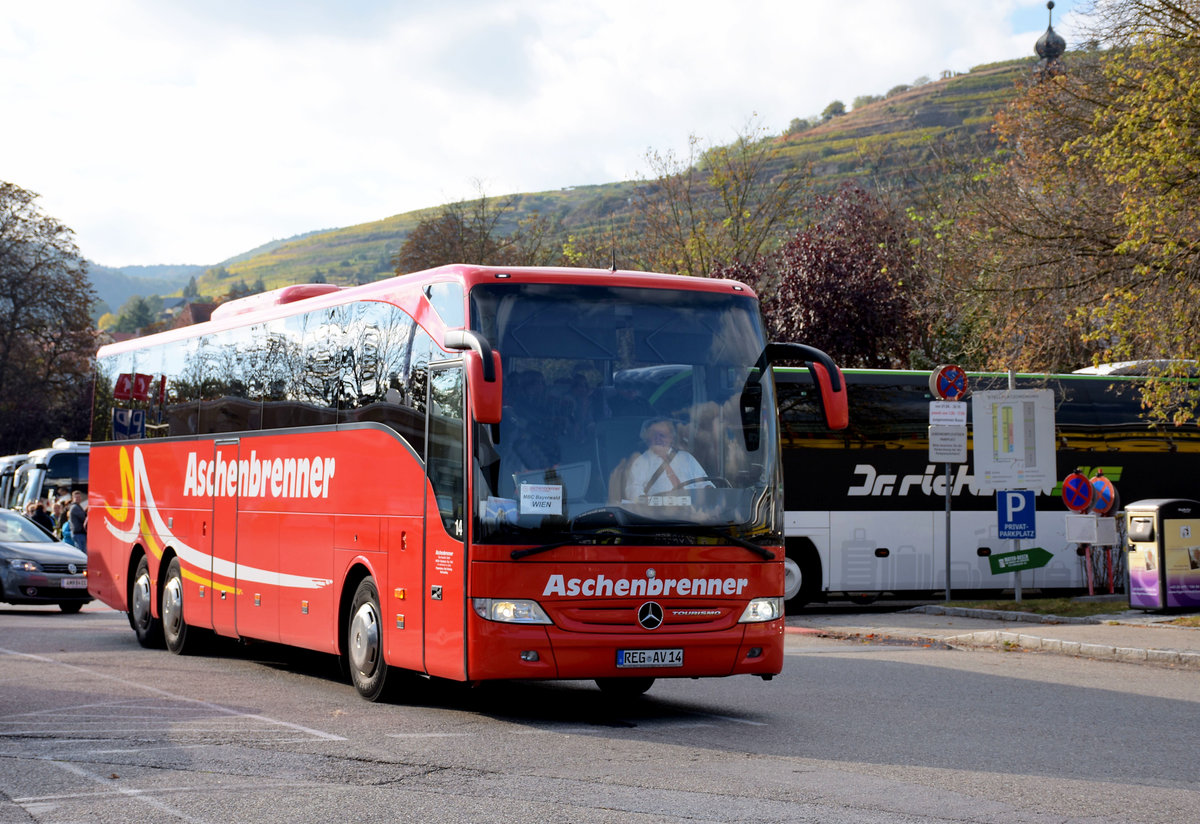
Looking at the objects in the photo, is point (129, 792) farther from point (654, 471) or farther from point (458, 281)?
point (458, 281)

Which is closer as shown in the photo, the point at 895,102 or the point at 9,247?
the point at 9,247

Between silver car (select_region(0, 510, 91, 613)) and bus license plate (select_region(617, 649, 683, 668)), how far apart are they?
48.6 ft

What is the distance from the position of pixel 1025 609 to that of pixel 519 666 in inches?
488

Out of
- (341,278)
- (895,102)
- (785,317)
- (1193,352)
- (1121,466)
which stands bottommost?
(1121,466)

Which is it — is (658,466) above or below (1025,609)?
above

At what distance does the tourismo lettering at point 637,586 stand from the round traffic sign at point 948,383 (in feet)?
38.5

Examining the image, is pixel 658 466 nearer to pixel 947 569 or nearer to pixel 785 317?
pixel 947 569

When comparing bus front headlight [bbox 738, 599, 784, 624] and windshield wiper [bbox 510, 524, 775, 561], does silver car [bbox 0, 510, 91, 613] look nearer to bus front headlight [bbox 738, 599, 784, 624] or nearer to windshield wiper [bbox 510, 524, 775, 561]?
windshield wiper [bbox 510, 524, 775, 561]

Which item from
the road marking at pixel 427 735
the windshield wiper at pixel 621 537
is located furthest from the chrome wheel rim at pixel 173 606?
the windshield wiper at pixel 621 537

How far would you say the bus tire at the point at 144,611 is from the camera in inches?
667

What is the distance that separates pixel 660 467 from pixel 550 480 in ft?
2.70

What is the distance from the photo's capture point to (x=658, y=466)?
10266 mm

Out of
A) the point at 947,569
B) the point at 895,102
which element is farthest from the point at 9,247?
the point at 895,102

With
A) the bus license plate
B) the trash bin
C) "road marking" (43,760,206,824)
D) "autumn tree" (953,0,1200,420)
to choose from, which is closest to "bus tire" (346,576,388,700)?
the bus license plate
